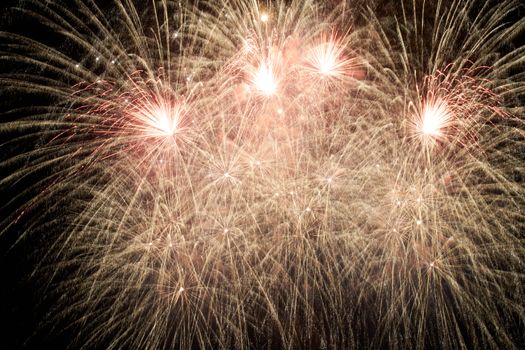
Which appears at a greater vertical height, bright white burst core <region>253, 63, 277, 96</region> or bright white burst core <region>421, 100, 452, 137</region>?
bright white burst core <region>253, 63, 277, 96</region>

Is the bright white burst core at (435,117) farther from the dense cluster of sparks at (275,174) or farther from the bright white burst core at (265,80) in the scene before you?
the bright white burst core at (265,80)

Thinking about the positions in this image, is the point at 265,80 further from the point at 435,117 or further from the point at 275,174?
the point at 435,117

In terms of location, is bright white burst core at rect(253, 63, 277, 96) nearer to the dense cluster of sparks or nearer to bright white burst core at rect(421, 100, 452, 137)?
the dense cluster of sparks

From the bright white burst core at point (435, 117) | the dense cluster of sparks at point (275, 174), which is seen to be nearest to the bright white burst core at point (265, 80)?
the dense cluster of sparks at point (275, 174)

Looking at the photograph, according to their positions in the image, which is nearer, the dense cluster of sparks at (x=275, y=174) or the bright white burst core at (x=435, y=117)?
the dense cluster of sparks at (x=275, y=174)

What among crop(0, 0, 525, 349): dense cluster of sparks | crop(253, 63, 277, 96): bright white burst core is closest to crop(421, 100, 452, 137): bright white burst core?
crop(0, 0, 525, 349): dense cluster of sparks

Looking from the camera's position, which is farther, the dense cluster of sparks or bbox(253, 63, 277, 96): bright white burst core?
bbox(253, 63, 277, 96): bright white burst core

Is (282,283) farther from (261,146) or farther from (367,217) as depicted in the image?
(261,146)

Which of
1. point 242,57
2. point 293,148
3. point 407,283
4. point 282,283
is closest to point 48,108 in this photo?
point 242,57
